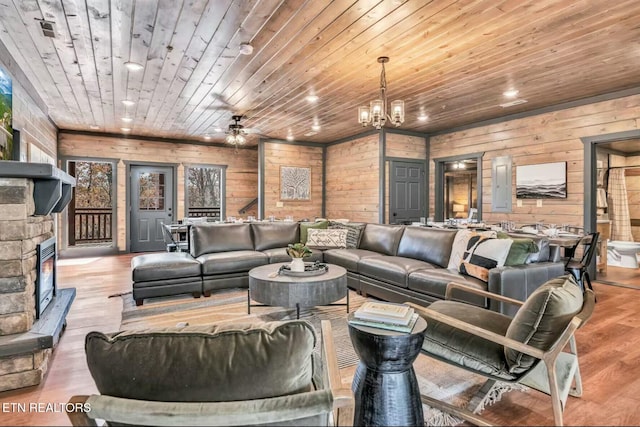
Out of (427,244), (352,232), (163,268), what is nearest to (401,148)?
(352,232)

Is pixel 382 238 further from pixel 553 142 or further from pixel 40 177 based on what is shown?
pixel 40 177

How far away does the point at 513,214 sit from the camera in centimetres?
598

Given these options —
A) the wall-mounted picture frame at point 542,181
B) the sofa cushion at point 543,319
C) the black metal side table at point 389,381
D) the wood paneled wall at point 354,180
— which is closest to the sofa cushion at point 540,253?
the sofa cushion at point 543,319

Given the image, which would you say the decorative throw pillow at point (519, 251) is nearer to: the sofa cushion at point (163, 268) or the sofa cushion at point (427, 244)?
the sofa cushion at point (427, 244)

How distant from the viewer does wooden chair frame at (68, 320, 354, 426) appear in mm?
764

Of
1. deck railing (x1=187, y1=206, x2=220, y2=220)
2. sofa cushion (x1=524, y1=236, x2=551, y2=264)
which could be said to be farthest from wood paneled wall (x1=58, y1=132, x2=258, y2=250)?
sofa cushion (x1=524, y1=236, x2=551, y2=264)

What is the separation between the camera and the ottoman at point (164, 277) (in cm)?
392

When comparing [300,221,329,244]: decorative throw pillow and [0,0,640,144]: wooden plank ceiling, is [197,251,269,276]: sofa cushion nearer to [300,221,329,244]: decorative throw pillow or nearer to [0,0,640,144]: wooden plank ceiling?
[300,221,329,244]: decorative throw pillow

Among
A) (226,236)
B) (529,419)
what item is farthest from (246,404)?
(226,236)

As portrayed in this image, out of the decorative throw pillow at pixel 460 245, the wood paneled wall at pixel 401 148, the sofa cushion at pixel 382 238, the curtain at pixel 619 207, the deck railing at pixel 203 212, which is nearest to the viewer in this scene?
the decorative throw pillow at pixel 460 245

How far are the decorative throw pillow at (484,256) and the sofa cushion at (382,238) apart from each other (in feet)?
4.17

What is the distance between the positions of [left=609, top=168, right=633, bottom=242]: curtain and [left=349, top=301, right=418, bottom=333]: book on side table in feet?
23.3

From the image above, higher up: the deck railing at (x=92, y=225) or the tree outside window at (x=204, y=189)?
the tree outside window at (x=204, y=189)

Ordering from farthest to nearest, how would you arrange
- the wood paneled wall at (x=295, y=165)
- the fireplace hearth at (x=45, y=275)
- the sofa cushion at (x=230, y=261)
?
the wood paneled wall at (x=295, y=165) → the sofa cushion at (x=230, y=261) → the fireplace hearth at (x=45, y=275)
